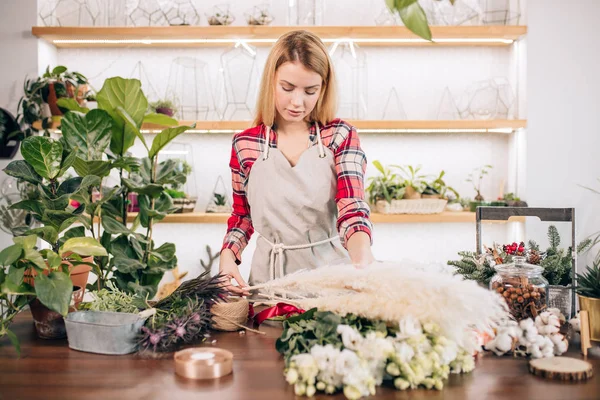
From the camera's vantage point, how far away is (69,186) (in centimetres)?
149

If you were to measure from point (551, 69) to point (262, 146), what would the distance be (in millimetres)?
1919

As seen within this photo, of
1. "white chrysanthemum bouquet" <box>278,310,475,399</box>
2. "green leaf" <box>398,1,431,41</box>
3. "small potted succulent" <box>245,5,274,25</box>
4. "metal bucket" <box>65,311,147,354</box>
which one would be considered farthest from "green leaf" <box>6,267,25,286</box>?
"small potted succulent" <box>245,5,274,25</box>

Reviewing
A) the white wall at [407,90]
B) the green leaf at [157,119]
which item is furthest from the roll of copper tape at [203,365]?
the white wall at [407,90]

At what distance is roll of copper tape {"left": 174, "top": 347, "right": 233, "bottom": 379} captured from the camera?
102cm

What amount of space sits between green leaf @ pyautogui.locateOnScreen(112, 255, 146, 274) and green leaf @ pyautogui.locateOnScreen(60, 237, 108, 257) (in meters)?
0.83

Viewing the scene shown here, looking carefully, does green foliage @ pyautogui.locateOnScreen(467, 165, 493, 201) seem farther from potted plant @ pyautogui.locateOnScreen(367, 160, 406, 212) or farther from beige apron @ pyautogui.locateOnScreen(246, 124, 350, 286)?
beige apron @ pyautogui.locateOnScreen(246, 124, 350, 286)

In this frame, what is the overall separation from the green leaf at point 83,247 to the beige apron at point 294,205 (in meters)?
0.60

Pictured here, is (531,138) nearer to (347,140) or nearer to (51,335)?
(347,140)

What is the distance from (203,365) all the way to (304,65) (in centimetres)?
87

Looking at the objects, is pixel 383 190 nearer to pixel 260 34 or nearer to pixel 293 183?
pixel 260 34

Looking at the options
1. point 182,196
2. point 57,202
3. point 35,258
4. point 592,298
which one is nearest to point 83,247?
point 35,258

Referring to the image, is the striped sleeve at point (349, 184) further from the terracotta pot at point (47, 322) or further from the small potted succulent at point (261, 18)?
the small potted succulent at point (261, 18)

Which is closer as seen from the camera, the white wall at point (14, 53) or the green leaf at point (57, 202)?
the green leaf at point (57, 202)

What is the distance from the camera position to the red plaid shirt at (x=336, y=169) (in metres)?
1.73
